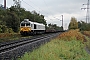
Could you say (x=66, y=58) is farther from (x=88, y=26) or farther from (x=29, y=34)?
(x=88, y=26)

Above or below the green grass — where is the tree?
above

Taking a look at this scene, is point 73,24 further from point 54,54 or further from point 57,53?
point 54,54

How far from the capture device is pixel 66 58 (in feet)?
45.2

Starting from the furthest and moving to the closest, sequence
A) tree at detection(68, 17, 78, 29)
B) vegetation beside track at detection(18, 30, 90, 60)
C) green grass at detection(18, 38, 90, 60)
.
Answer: tree at detection(68, 17, 78, 29) < vegetation beside track at detection(18, 30, 90, 60) < green grass at detection(18, 38, 90, 60)

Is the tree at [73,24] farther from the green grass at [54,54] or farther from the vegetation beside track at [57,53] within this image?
the green grass at [54,54]

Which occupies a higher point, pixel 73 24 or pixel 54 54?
pixel 73 24

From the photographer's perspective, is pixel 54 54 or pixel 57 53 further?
pixel 57 53

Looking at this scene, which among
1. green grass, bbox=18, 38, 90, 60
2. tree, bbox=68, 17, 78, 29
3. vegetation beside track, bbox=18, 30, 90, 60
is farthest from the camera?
tree, bbox=68, 17, 78, 29

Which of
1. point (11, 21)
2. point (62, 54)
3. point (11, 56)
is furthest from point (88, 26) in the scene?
point (11, 56)

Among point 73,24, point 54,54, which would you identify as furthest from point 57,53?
point 73,24

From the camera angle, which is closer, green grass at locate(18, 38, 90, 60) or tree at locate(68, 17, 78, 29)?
green grass at locate(18, 38, 90, 60)

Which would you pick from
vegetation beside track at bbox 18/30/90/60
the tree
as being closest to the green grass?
vegetation beside track at bbox 18/30/90/60

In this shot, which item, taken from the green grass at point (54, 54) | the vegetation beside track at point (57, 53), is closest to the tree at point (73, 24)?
the vegetation beside track at point (57, 53)

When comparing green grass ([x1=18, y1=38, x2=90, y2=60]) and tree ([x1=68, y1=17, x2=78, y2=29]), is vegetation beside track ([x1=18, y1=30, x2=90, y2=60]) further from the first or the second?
tree ([x1=68, y1=17, x2=78, y2=29])
